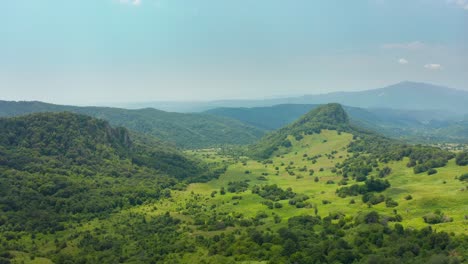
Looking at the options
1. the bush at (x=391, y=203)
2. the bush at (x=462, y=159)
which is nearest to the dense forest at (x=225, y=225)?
the bush at (x=462, y=159)

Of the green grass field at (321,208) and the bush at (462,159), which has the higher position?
the bush at (462,159)

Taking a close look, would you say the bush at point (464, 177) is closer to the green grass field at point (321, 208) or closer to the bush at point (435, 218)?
the green grass field at point (321, 208)

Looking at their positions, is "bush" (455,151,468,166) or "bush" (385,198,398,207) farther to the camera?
"bush" (455,151,468,166)

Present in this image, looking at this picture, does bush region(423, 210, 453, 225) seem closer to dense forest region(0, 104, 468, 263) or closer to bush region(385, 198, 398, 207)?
dense forest region(0, 104, 468, 263)

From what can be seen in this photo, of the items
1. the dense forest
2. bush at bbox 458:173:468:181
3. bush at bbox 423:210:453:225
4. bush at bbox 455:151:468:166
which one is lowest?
the dense forest

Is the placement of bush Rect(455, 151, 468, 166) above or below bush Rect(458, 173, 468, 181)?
above

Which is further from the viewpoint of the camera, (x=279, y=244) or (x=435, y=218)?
(x=435, y=218)

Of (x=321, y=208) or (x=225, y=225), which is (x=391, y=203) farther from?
(x=225, y=225)

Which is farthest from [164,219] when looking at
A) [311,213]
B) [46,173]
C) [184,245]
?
[46,173]

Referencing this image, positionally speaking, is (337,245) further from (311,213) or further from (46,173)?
(46,173)

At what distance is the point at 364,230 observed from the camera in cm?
11106

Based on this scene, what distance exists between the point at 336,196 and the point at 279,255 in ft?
278

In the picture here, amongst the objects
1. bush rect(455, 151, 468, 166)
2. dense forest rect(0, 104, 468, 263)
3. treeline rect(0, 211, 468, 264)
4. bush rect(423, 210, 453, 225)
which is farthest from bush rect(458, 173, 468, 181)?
→ treeline rect(0, 211, 468, 264)

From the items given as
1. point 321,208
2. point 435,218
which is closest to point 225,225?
point 321,208
